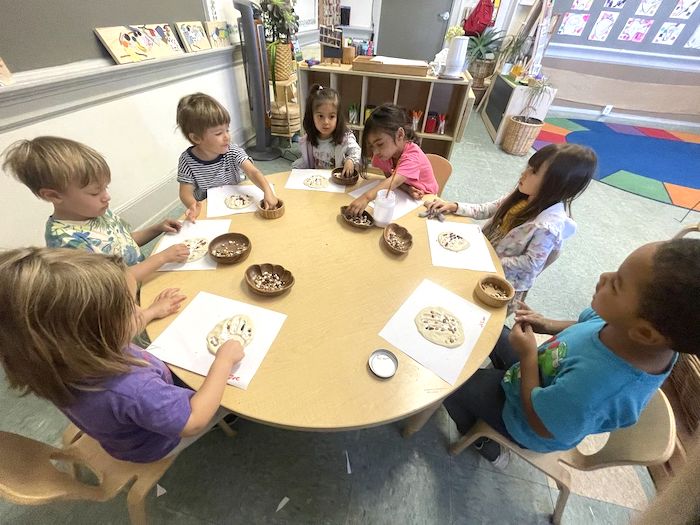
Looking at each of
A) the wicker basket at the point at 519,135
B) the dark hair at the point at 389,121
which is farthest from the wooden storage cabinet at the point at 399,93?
the wicker basket at the point at 519,135

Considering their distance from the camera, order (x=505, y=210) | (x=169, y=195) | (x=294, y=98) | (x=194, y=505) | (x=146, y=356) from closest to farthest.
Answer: (x=146, y=356)
(x=194, y=505)
(x=505, y=210)
(x=169, y=195)
(x=294, y=98)

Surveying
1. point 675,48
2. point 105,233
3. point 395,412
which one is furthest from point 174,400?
point 675,48

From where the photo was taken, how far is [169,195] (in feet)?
7.68

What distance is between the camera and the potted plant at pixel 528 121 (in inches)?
131

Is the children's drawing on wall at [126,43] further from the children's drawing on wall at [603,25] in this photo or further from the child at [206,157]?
the children's drawing on wall at [603,25]

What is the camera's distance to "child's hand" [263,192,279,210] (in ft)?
4.02

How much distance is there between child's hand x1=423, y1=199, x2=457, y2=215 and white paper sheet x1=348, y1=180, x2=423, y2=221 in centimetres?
6

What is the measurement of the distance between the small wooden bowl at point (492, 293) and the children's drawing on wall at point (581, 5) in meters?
5.92

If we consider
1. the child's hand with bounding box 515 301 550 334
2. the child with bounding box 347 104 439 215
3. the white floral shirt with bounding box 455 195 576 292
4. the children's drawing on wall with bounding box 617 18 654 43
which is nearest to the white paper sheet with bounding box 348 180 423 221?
the child with bounding box 347 104 439 215

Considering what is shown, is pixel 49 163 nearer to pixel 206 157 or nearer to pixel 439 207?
pixel 206 157

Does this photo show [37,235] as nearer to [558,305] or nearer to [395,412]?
[395,412]

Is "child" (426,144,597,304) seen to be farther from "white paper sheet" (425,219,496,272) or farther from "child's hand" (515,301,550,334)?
"child's hand" (515,301,550,334)

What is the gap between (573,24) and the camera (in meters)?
4.66

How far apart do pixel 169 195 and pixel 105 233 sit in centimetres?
142
